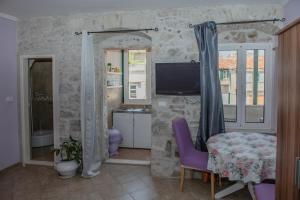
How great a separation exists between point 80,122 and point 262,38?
310cm

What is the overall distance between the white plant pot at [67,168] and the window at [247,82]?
2426mm

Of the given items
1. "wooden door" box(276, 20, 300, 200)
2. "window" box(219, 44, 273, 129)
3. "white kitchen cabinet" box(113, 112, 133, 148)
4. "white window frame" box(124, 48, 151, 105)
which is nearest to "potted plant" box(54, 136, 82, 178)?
"white kitchen cabinet" box(113, 112, 133, 148)

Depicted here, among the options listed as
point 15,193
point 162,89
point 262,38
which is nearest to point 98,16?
point 162,89

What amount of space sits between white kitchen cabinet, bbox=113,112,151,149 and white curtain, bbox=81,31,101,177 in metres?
1.35

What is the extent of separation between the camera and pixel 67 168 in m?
3.74

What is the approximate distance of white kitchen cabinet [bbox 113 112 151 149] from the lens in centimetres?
514

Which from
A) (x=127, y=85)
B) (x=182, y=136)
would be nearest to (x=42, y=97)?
(x=127, y=85)

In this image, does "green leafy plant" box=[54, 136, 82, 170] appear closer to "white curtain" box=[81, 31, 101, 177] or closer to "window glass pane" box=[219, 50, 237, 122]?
"white curtain" box=[81, 31, 101, 177]

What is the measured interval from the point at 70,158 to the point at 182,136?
182cm

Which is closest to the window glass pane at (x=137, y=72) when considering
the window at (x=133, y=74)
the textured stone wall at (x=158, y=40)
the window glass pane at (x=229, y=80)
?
the window at (x=133, y=74)

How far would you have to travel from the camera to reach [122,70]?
5.70 metres

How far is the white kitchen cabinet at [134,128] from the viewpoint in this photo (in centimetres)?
514

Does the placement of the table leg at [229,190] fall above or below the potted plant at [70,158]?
below

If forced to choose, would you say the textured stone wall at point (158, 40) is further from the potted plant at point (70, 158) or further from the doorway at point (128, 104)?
the doorway at point (128, 104)
